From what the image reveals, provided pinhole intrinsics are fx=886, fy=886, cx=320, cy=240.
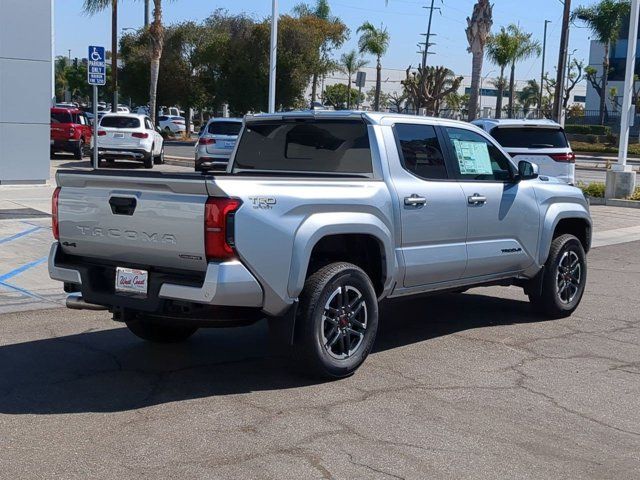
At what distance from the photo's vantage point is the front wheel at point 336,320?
20.3 feet

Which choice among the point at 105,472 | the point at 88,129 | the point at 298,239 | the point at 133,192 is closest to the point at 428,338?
the point at 298,239

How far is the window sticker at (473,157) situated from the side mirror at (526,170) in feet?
1.14

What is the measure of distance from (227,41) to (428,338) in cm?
4536

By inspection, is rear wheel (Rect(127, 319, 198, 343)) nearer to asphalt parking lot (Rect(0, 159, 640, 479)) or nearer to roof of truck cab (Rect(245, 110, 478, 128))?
asphalt parking lot (Rect(0, 159, 640, 479))

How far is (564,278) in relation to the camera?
899cm

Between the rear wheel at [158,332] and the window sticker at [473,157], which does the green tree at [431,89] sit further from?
the rear wheel at [158,332]

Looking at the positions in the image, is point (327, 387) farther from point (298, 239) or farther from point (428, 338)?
point (428, 338)

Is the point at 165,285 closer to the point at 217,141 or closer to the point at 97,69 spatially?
the point at 97,69

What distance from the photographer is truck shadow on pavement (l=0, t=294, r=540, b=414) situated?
5.99 meters

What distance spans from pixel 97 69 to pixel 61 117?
11.6 metres

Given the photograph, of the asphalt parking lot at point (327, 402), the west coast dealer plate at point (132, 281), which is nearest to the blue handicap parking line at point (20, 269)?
the asphalt parking lot at point (327, 402)

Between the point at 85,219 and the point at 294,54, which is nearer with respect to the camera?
the point at 85,219

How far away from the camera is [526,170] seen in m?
8.38

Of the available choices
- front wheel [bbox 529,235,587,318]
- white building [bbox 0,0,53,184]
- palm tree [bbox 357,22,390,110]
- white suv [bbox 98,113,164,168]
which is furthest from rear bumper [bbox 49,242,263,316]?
palm tree [bbox 357,22,390,110]
